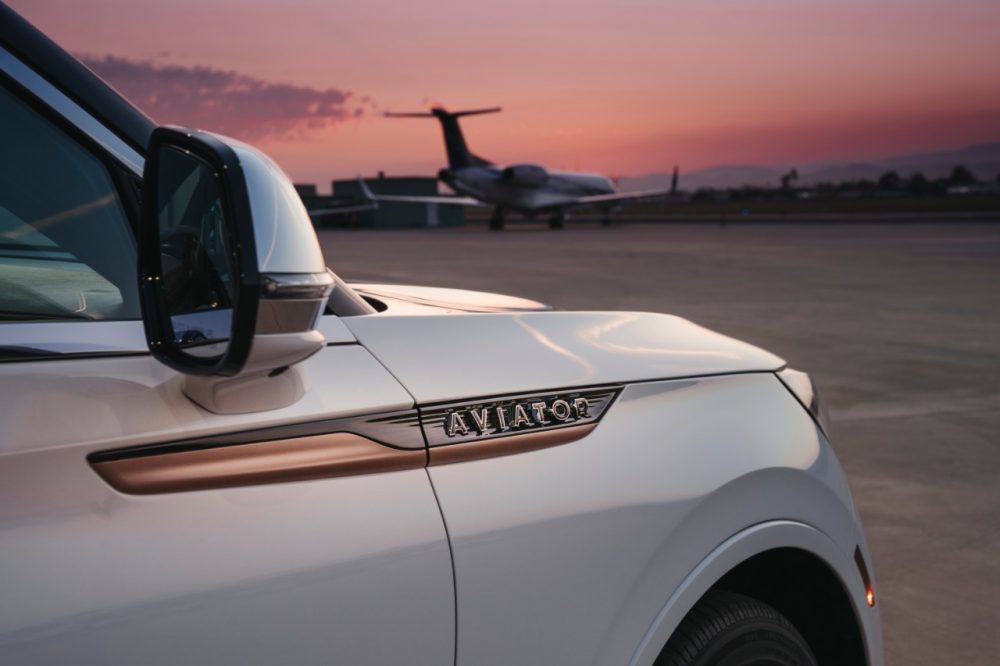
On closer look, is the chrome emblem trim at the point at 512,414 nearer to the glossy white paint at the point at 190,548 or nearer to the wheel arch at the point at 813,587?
the glossy white paint at the point at 190,548

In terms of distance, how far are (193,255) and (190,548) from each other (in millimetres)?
463

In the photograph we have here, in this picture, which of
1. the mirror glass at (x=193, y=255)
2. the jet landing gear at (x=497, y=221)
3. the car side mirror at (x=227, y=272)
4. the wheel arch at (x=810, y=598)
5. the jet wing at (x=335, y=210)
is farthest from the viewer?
the jet landing gear at (x=497, y=221)

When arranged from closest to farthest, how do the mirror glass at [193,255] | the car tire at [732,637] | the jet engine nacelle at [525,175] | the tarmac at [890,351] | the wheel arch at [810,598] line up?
the mirror glass at [193,255]
the car tire at [732,637]
the wheel arch at [810,598]
the tarmac at [890,351]
the jet engine nacelle at [525,175]

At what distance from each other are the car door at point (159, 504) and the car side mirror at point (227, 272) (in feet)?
0.18

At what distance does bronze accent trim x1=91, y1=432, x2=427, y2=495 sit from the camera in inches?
47.0

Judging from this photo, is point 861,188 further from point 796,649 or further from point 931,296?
point 796,649

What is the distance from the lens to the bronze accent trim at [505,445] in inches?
57.4

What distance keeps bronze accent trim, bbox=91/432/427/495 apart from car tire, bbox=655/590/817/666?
0.72 m

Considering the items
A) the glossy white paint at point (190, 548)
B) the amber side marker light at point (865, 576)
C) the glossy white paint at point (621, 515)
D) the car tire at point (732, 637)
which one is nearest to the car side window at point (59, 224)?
the glossy white paint at point (190, 548)

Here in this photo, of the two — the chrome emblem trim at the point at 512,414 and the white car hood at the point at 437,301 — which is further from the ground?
the white car hood at the point at 437,301

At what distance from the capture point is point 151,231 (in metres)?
1.33

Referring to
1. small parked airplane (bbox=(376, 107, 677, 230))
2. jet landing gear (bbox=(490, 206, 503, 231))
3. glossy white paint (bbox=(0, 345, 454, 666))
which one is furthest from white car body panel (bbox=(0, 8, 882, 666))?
jet landing gear (bbox=(490, 206, 503, 231))

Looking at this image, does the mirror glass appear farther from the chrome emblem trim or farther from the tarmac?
the tarmac

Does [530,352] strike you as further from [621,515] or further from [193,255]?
[193,255]
